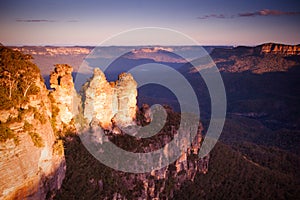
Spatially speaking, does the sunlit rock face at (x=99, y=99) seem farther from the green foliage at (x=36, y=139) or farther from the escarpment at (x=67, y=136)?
the green foliage at (x=36, y=139)

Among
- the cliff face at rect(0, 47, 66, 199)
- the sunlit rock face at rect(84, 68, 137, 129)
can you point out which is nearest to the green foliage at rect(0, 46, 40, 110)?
the cliff face at rect(0, 47, 66, 199)

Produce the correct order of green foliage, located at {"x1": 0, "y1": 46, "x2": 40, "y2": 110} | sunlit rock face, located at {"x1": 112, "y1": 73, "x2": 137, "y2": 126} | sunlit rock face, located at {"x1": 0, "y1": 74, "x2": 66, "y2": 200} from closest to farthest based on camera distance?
1. sunlit rock face, located at {"x1": 0, "y1": 74, "x2": 66, "y2": 200}
2. green foliage, located at {"x1": 0, "y1": 46, "x2": 40, "y2": 110}
3. sunlit rock face, located at {"x1": 112, "y1": 73, "x2": 137, "y2": 126}

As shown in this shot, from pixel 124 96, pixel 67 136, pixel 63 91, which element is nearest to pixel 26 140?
pixel 67 136

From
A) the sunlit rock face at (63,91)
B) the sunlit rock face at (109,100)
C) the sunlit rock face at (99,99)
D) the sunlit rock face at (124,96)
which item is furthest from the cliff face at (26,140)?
the sunlit rock face at (124,96)

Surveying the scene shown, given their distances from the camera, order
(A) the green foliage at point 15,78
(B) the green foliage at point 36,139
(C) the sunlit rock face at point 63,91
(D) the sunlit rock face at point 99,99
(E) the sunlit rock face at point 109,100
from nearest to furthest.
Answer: (A) the green foliage at point 15,78 → (B) the green foliage at point 36,139 → (C) the sunlit rock face at point 63,91 → (D) the sunlit rock face at point 99,99 → (E) the sunlit rock face at point 109,100

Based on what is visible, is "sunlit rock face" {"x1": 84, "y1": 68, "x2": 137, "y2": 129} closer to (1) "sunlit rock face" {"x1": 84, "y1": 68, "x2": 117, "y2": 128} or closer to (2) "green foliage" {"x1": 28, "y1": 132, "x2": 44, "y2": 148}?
(1) "sunlit rock face" {"x1": 84, "y1": 68, "x2": 117, "y2": 128}

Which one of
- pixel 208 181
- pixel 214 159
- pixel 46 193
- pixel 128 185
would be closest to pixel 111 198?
pixel 128 185

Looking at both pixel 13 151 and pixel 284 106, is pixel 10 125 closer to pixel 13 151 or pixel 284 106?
pixel 13 151
